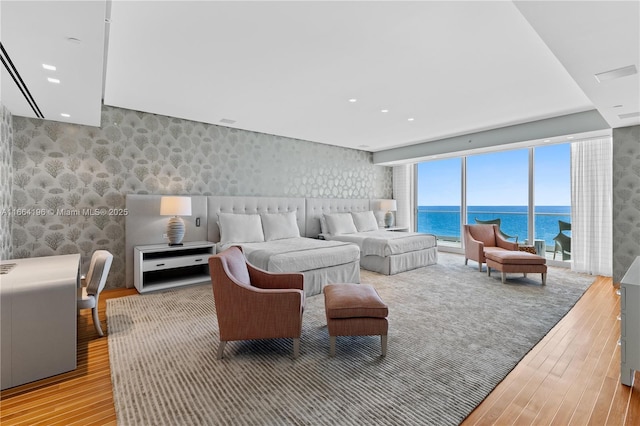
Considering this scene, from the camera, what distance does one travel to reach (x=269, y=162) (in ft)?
19.3

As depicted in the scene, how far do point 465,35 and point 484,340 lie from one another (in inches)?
104

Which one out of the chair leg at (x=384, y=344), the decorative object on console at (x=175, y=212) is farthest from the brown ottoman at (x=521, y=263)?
the decorative object on console at (x=175, y=212)

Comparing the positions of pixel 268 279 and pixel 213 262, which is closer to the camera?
pixel 213 262

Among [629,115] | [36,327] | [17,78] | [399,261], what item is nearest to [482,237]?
[399,261]

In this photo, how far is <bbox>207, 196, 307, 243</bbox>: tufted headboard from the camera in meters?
4.98

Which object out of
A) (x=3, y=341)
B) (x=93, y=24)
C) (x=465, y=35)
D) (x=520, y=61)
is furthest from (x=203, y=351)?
(x=520, y=61)

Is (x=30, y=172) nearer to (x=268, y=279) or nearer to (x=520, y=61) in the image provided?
(x=268, y=279)

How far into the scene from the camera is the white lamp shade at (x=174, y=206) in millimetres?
4181

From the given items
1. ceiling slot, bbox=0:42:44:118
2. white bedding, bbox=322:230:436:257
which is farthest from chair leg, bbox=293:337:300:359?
white bedding, bbox=322:230:436:257

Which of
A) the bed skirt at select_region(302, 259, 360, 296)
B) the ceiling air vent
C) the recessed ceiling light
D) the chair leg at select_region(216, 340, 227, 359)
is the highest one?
the ceiling air vent

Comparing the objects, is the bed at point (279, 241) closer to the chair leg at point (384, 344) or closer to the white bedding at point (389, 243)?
the white bedding at point (389, 243)

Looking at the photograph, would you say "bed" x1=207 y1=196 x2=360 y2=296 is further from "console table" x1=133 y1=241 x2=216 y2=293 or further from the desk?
the desk

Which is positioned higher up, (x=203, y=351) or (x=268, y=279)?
(x=268, y=279)

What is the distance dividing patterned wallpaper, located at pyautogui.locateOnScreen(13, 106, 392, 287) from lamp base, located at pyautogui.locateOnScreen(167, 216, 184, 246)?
63 centimetres
